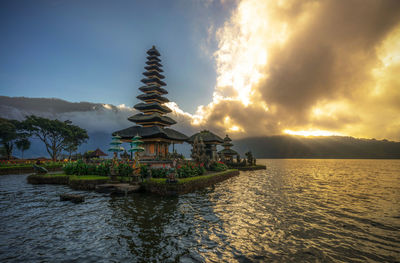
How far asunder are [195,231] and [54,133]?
5910cm

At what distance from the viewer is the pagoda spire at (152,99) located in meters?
32.8

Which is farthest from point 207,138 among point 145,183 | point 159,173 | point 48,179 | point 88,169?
point 48,179

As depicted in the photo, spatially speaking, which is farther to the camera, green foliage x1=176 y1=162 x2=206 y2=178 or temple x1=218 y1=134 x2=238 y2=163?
temple x1=218 y1=134 x2=238 y2=163

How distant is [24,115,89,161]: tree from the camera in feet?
153

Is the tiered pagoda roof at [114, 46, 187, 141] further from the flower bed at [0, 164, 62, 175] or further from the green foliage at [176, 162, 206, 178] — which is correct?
the flower bed at [0, 164, 62, 175]

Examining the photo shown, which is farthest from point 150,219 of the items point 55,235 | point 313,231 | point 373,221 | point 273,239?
point 373,221

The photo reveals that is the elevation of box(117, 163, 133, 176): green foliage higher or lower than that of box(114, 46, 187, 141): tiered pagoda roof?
lower

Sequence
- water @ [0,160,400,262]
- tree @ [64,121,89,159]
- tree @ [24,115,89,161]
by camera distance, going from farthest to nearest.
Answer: tree @ [64,121,89,159] < tree @ [24,115,89,161] < water @ [0,160,400,262]

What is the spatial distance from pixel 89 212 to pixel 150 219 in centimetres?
451

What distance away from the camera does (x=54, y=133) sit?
50.4 m

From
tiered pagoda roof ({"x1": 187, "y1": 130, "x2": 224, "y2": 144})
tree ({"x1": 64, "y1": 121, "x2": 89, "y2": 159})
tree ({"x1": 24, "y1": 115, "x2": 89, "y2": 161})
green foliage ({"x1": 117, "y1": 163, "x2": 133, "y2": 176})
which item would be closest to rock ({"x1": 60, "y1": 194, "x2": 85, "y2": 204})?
green foliage ({"x1": 117, "y1": 163, "x2": 133, "y2": 176})

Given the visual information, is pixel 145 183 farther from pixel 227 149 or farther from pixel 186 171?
pixel 227 149

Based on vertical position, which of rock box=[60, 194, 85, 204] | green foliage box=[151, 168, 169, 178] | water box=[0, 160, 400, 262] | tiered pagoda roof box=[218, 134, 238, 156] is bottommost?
water box=[0, 160, 400, 262]

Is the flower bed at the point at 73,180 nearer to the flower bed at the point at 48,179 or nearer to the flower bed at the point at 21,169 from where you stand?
the flower bed at the point at 48,179
